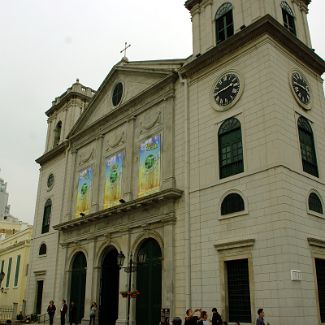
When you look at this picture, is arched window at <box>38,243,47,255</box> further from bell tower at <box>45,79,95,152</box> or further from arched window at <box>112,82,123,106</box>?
arched window at <box>112,82,123,106</box>

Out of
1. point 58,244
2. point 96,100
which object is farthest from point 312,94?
point 58,244

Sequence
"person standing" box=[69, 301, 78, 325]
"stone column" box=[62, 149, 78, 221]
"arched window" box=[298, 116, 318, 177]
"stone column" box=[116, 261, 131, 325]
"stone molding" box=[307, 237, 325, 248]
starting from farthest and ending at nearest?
Answer: 1. "stone column" box=[62, 149, 78, 221]
2. "person standing" box=[69, 301, 78, 325]
3. "stone column" box=[116, 261, 131, 325]
4. "arched window" box=[298, 116, 318, 177]
5. "stone molding" box=[307, 237, 325, 248]

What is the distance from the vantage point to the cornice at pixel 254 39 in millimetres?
19828

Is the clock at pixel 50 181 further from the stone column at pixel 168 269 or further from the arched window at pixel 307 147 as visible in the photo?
the arched window at pixel 307 147

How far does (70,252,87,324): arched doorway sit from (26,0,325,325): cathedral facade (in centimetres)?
11

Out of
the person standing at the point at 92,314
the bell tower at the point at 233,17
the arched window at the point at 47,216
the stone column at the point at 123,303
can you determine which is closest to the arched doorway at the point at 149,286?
the stone column at the point at 123,303

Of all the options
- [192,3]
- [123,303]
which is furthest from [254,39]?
[123,303]

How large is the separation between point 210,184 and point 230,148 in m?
1.93

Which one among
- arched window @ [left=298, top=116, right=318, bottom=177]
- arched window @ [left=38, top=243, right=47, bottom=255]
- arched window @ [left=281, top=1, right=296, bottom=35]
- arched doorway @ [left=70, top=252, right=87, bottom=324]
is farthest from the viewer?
arched window @ [left=38, top=243, right=47, bottom=255]

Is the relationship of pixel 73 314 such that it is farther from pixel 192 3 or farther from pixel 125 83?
pixel 192 3

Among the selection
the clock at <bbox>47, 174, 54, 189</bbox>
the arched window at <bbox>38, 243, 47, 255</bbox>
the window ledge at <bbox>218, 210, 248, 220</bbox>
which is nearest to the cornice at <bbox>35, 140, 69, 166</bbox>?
the clock at <bbox>47, 174, 54, 189</bbox>

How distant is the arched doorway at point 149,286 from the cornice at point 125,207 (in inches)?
80.0

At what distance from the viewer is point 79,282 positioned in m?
27.0

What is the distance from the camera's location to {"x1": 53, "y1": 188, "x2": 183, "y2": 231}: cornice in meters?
21.2
